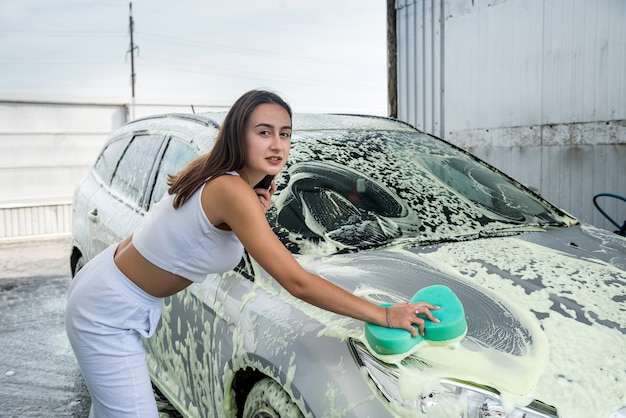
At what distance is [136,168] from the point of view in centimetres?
361

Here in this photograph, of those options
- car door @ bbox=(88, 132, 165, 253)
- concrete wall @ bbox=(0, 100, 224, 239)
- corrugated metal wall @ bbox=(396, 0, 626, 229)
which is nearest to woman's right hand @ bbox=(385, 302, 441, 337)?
car door @ bbox=(88, 132, 165, 253)

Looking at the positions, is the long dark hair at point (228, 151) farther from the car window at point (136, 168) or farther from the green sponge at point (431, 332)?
the car window at point (136, 168)

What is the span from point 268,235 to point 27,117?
36.9 feet

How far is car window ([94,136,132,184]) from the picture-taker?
13.4 ft

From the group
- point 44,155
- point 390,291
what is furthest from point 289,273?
point 44,155

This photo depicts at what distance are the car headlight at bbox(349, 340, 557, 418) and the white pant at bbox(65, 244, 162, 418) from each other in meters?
0.82

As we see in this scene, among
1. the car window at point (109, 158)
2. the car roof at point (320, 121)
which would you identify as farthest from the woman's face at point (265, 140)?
the car window at point (109, 158)

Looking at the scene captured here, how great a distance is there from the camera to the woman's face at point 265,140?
183 cm

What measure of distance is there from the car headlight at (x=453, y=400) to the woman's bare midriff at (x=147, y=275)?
0.73 metres

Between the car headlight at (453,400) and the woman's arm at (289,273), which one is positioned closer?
the car headlight at (453,400)

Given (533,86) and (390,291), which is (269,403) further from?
(533,86)

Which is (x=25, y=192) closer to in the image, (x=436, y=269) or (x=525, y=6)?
(x=525, y=6)

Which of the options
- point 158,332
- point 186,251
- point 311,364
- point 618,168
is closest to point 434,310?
point 311,364

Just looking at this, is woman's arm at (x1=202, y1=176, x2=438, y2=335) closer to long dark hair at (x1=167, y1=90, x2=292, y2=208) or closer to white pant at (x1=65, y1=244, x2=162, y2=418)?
long dark hair at (x1=167, y1=90, x2=292, y2=208)
